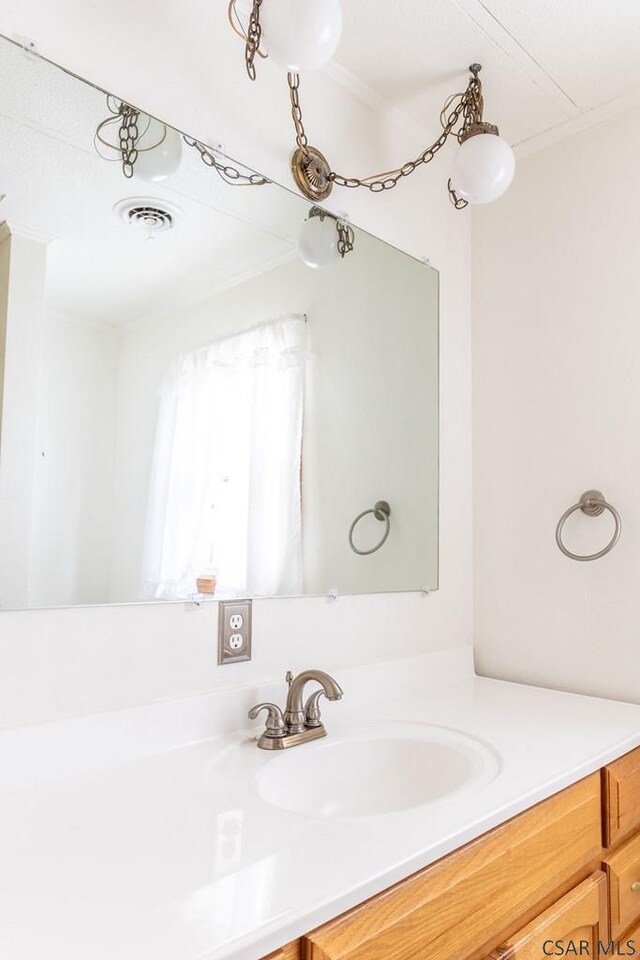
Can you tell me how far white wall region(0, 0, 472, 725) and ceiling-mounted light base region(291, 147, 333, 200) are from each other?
0.03 m

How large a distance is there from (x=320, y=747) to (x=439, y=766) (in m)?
0.22

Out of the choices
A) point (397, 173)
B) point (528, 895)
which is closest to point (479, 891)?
point (528, 895)

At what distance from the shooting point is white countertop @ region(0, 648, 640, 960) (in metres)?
0.59

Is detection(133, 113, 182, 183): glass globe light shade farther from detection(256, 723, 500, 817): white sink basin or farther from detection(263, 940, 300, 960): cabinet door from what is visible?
detection(263, 940, 300, 960): cabinet door

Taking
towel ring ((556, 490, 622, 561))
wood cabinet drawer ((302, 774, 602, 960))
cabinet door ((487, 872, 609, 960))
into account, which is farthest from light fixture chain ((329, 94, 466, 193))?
cabinet door ((487, 872, 609, 960))

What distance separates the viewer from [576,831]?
1059mm

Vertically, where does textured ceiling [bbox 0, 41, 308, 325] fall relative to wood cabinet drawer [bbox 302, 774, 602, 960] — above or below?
above

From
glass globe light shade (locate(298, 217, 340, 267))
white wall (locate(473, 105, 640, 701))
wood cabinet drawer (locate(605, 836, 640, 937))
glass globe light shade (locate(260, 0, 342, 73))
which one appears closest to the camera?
glass globe light shade (locate(260, 0, 342, 73))

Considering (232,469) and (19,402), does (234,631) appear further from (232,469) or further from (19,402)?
(19,402)

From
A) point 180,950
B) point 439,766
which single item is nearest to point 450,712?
point 439,766

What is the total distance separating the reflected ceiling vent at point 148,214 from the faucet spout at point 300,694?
0.85m

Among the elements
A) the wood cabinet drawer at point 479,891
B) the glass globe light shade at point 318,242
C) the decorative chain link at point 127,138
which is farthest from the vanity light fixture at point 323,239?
the wood cabinet drawer at point 479,891

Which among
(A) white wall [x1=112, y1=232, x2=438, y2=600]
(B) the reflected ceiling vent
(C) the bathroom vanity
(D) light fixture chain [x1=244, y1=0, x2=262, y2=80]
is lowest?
(C) the bathroom vanity

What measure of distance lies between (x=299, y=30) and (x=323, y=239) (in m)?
0.47
